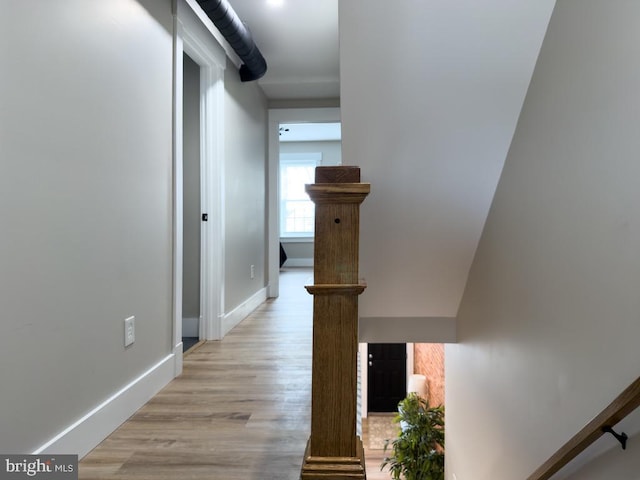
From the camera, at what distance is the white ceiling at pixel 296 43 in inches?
107

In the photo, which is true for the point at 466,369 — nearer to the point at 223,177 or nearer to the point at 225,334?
the point at 225,334

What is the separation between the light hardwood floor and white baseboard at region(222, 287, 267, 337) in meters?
0.31

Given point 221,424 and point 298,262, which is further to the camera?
point 298,262

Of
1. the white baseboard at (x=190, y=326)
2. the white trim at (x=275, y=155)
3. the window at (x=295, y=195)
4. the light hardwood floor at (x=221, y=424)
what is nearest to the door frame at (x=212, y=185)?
the white baseboard at (x=190, y=326)

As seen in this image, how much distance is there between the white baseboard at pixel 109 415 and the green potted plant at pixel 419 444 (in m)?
2.83

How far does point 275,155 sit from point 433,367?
329cm

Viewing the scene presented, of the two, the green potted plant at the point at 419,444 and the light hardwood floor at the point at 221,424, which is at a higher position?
the light hardwood floor at the point at 221,424

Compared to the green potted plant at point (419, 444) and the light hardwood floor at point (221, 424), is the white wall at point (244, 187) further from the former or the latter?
the green potted plant at point (419, 444)

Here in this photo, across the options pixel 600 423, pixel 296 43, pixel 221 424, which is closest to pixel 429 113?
pixel 600 423

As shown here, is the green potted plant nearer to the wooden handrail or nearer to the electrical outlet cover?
the wooden handrail

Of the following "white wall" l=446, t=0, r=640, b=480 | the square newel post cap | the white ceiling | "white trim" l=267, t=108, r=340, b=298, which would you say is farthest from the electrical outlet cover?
"white trim" l=267, t=108, r=340, b=298

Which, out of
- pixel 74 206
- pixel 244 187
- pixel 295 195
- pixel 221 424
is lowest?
pixel 221 424

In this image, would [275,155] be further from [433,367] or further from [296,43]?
[433,367]

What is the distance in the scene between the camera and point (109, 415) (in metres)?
1.60
